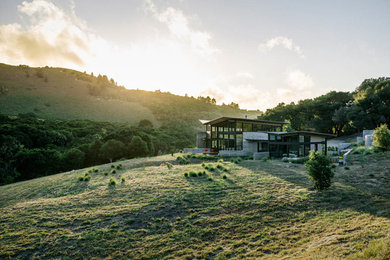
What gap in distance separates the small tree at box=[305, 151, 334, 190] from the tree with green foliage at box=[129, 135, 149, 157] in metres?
32.8

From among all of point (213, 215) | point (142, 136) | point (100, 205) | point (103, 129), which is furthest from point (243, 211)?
point (103, 129)

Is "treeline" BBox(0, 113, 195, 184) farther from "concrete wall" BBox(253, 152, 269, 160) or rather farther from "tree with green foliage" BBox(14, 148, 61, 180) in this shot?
"concrete wall" BBox(253, 152, 269, 160)

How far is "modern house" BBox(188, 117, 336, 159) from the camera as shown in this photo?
2689cm

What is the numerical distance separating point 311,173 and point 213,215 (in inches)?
250

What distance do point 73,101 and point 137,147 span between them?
62.4 meters

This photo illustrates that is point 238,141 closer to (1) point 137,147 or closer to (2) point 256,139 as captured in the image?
(2) point 256,139

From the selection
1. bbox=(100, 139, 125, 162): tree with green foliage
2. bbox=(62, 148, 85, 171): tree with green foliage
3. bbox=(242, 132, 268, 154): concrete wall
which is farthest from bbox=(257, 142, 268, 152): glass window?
bbox=(62, 148, 85, 171): tree with green foliage

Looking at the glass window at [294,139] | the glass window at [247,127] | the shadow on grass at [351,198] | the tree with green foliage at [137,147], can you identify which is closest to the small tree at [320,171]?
the shadow on grass at [351,198]

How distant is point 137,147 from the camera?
39406 millimetres

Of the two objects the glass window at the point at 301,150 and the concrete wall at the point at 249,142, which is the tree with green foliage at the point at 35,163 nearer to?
the concrete wall at the point at 249,142

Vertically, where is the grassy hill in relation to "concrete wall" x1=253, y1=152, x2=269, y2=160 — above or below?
above

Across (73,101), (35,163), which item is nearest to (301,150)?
(35,163)

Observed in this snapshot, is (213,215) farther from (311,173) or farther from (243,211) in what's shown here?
(311,173)

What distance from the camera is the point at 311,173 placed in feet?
37.2
